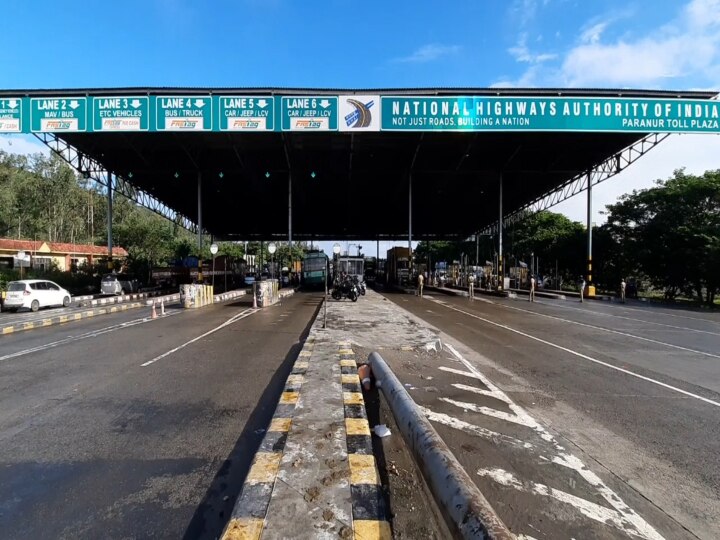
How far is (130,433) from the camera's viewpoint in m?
5.08

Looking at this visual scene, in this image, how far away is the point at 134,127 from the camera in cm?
2378

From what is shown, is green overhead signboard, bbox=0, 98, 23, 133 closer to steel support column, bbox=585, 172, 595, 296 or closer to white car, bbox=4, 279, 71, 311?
white car, bbox=4, 279, 71, 311

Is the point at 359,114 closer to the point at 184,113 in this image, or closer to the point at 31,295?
the point at 184,113

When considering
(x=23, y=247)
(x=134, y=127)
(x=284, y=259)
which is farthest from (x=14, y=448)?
(x=23, y=247)

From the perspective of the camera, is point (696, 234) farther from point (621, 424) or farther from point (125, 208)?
point (125, 208)

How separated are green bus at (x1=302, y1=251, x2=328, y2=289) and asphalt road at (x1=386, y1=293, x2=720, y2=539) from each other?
87.9ft

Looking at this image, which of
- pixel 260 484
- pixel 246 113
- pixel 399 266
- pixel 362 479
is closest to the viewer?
pixel 260 484

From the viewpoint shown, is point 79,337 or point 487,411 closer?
point 487,411

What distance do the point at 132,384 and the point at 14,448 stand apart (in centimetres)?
257

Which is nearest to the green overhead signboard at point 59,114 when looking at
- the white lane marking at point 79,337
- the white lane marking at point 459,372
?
the white lane marking at point 79,337

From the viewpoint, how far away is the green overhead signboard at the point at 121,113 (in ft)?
77.8

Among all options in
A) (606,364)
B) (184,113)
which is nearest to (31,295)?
(184,113)

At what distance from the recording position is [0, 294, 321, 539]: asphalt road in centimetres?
339

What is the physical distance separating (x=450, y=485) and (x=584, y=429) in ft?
11.4
